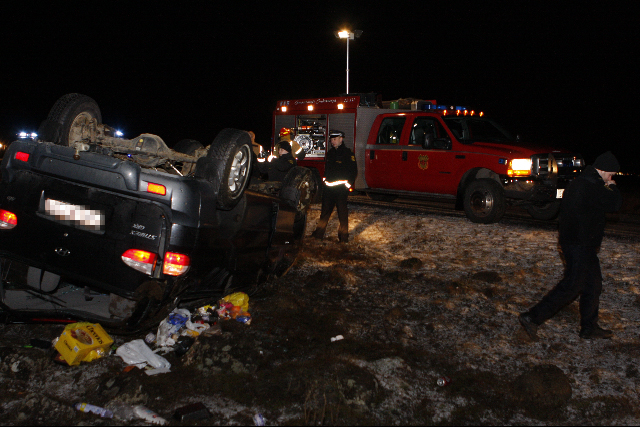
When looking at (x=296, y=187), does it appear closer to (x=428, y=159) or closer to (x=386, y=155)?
(x=428, y=159)

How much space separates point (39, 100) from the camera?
165 ft

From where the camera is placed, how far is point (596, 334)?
14.1 ft

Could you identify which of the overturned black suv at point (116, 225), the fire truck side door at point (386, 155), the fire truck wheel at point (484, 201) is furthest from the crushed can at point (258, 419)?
the fire truck side door at point (386, 155)

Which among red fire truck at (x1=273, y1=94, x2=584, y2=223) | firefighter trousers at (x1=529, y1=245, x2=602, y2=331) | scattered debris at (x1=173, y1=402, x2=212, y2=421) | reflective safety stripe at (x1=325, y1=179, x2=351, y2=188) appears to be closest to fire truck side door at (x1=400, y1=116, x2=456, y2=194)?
red fire truck at (x1=273, y1=94, x2=584, y2=223)

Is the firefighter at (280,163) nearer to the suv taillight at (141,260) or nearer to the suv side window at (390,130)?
the suv taillight at (141,260)

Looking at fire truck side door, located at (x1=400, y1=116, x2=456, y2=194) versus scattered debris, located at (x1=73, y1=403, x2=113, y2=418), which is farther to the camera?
fire truck side door, located at (x1=400, y1=116, x2=456, y2=194)

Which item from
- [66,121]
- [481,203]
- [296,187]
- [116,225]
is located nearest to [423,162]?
[481,203]

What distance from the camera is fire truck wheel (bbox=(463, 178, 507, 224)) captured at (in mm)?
8836

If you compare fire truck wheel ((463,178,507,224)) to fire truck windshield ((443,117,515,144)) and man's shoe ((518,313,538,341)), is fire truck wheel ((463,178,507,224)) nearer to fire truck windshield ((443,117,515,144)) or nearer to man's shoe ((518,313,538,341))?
fire truck windshield ((443,117,515,144))

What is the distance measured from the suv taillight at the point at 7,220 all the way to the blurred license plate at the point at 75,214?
299 mm

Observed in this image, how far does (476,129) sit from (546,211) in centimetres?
207

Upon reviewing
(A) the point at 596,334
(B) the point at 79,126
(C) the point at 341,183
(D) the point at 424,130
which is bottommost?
(A) the point at 596,334

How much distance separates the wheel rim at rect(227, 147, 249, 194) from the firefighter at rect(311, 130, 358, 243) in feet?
12.6

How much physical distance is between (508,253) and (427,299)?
2321 mm
